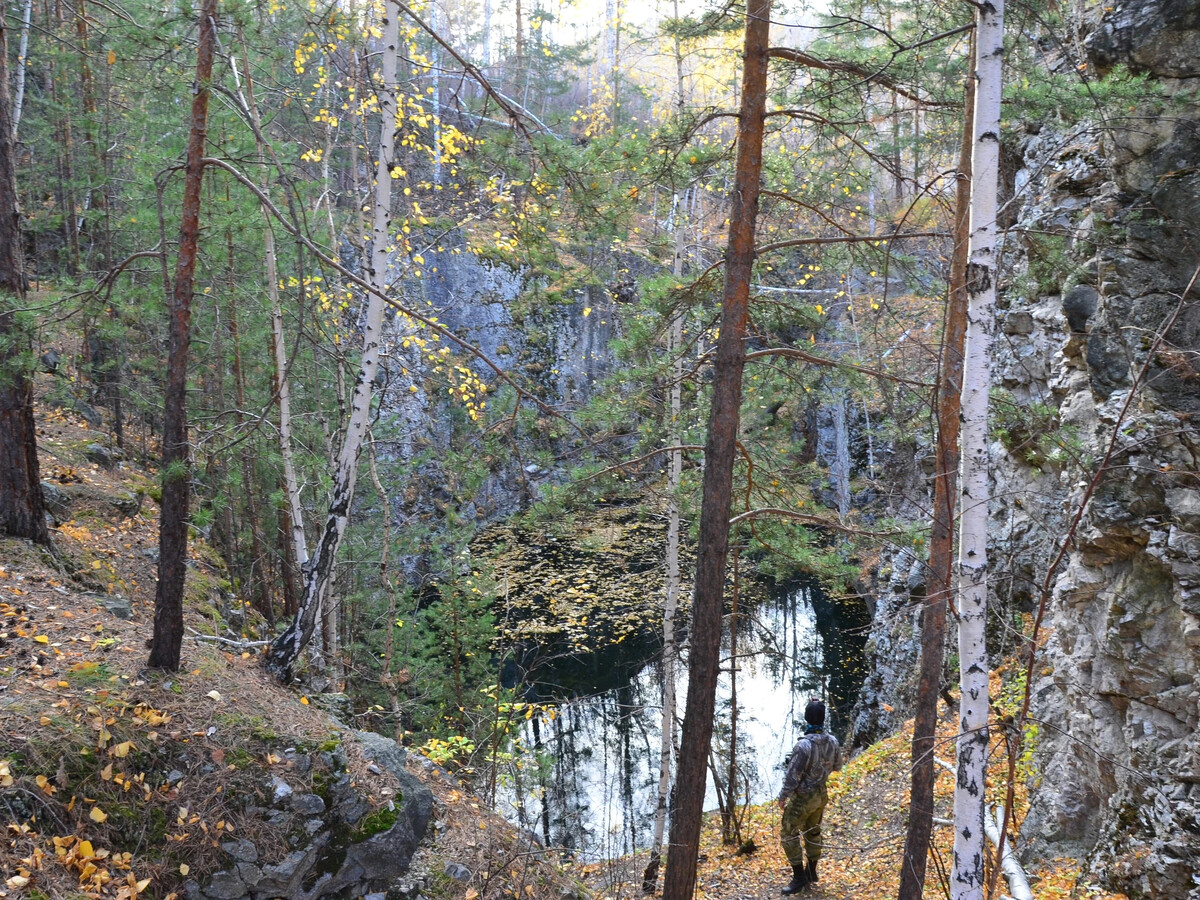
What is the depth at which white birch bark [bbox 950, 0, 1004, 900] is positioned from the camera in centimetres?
413

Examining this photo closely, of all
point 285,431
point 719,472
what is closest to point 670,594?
point 719,472

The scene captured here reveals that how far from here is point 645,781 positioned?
1223 cm

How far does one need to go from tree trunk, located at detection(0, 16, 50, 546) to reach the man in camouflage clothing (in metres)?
7.28

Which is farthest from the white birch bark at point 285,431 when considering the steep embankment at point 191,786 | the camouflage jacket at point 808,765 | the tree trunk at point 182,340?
the camouflage jacket at point 808,765

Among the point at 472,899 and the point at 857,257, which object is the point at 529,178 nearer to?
the point at 857,257

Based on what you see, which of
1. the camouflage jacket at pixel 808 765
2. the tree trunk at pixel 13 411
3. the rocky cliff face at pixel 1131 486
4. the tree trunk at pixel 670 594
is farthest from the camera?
the tree trunk at pixel 670 594

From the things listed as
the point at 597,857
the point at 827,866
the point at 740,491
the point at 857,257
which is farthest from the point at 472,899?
the point at 597,857

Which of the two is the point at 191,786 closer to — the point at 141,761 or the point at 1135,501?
the point at 141,761

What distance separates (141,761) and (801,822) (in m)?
5.79

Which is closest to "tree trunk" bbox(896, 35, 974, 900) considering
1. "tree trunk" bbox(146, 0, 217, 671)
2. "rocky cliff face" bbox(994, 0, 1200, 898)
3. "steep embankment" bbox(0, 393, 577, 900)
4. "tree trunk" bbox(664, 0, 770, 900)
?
"rocky cliff face" bbox(994, 0, 1200, 898)

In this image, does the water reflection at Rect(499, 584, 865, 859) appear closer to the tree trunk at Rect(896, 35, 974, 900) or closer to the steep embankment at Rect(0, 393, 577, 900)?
the tree trunk at Rect(896, 35, 974, 900)

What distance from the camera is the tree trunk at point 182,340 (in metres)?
4.57

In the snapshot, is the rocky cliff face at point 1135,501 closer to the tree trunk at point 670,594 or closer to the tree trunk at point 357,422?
the tree trunk at point 670,594

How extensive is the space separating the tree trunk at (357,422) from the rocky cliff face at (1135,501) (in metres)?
4.84
